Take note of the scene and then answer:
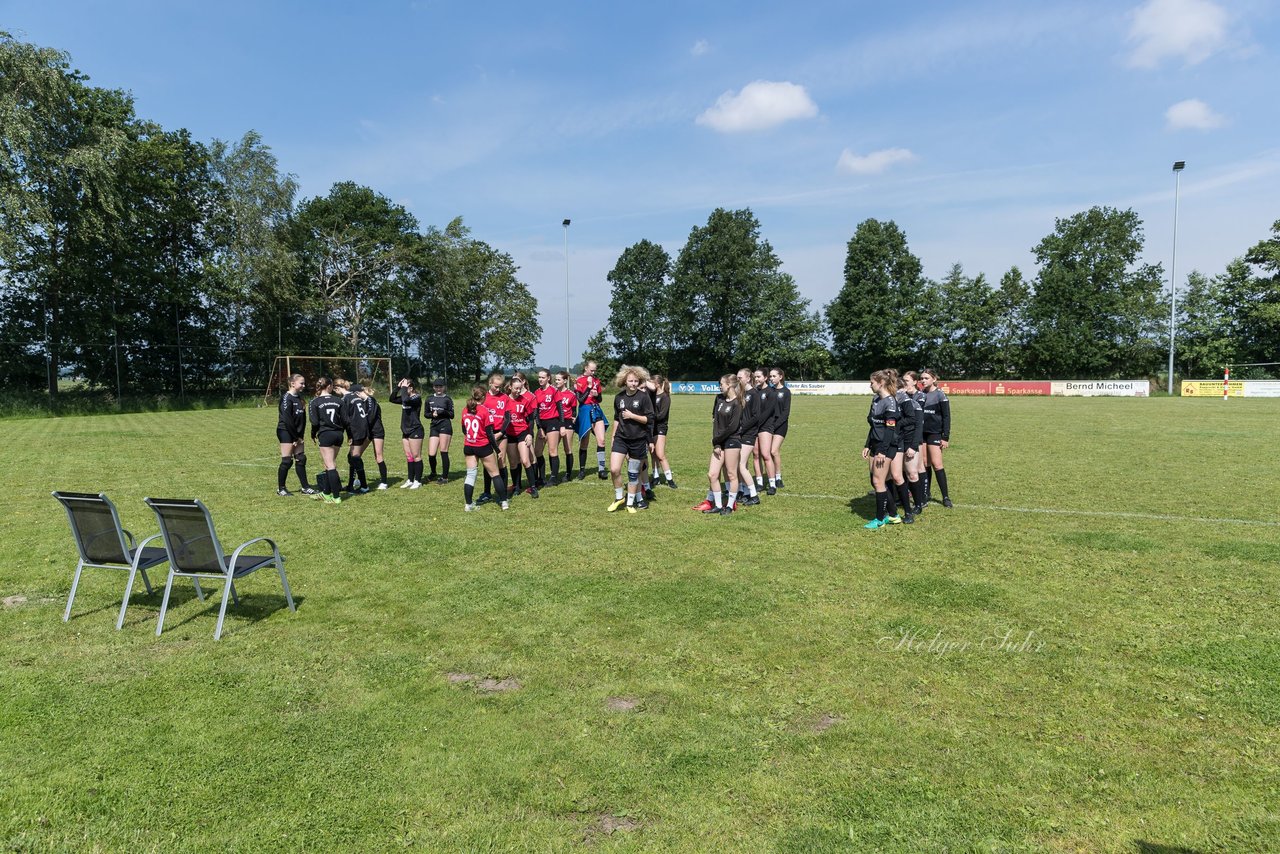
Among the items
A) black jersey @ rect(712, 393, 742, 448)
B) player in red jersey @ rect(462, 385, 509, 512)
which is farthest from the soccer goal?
black jersey @ rect(712, 393, 742, 448)

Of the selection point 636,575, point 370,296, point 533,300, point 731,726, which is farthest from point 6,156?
point 533,300

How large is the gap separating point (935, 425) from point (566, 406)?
18.7ft

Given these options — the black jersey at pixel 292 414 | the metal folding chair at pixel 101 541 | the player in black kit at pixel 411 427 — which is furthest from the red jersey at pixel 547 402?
the metal folding chair at pixel 101 541

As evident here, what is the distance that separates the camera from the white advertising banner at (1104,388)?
46406 mm

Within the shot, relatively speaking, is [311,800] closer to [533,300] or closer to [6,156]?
[6,156]

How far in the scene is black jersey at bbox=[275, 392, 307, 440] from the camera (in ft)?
33.2

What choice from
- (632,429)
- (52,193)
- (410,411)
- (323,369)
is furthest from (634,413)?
(323,369)

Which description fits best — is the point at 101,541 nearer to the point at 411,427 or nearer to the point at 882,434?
the point at 411,427

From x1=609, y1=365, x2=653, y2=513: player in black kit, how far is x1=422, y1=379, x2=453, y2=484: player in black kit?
337 centimetres

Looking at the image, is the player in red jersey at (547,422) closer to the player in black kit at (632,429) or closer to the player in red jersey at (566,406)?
the player in red jersey at (566,406)

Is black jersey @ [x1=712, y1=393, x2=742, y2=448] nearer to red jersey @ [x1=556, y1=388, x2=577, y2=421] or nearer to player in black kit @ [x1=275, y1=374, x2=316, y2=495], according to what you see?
red jersey @ [x1=556, y1=388, x2=577, y2=421]

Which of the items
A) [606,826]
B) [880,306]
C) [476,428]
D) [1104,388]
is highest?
[880,306]

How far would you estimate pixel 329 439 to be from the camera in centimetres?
1020

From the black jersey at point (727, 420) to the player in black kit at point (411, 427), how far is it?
4789 millimetres
